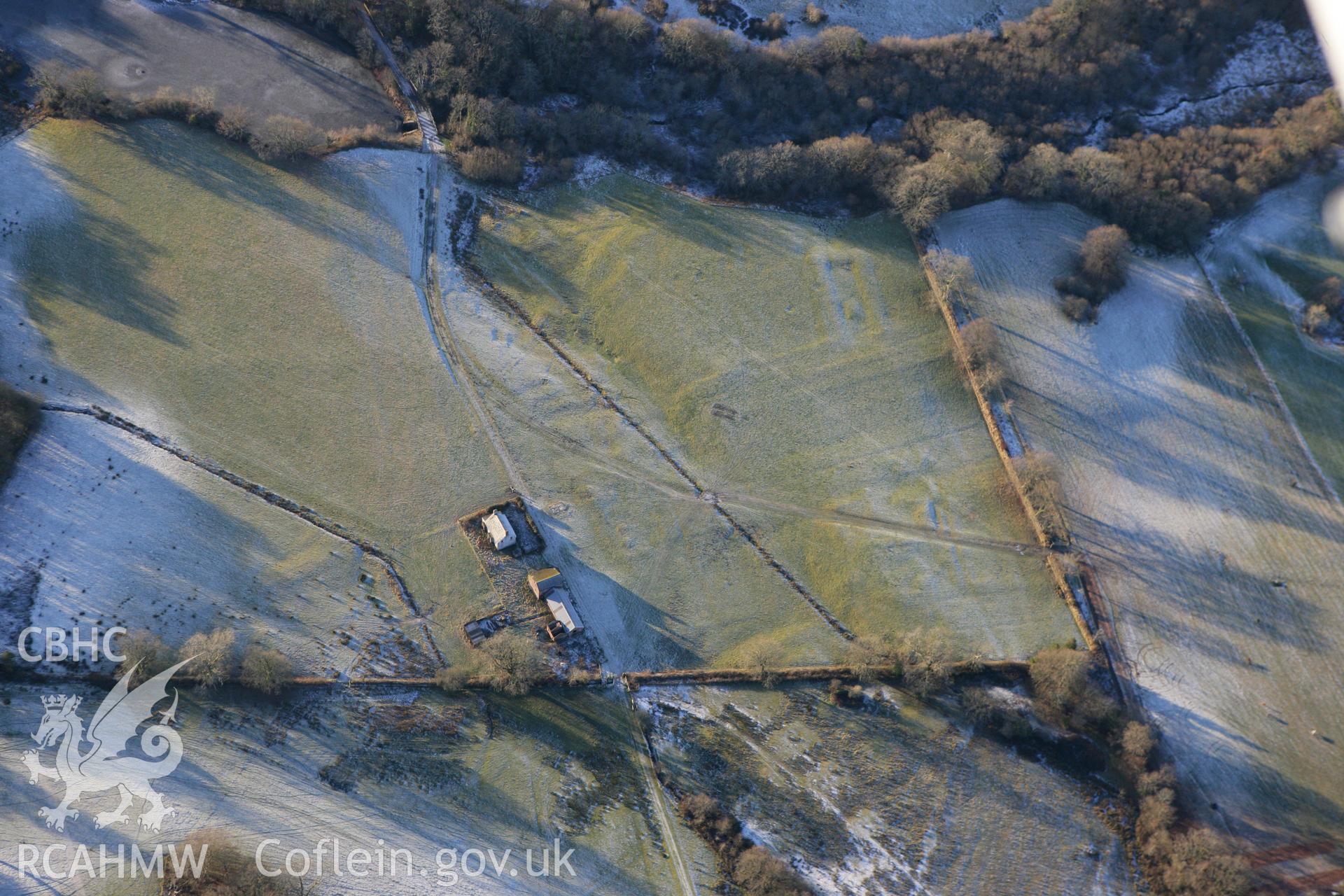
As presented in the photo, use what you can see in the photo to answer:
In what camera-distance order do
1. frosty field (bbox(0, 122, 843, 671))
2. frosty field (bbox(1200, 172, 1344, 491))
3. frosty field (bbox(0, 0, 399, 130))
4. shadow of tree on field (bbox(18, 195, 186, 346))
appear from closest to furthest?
frosty field (bbox(0, 122, 843, 671)) → shadow of tree on field (bbox(18, 195, 186, 346)) → frosty field (bbox(1200, 172, 1344, 491)) → frosty field (bbox(0, 0, 399, 130))

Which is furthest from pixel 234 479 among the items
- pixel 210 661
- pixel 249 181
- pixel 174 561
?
pixel 249 181

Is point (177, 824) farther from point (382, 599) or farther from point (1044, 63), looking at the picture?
point (1044, 63)

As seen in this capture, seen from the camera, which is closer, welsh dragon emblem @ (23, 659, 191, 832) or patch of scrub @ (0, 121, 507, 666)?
welsh dragon emblem @ (23, 659, 191, 832)

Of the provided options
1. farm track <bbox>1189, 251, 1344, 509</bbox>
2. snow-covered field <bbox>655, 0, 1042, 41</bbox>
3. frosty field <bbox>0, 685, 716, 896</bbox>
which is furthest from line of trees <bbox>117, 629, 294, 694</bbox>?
farm track <bbox>1189, 251, 1344, 509</bbox>

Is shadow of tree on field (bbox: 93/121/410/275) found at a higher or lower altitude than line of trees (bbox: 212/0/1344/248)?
lower

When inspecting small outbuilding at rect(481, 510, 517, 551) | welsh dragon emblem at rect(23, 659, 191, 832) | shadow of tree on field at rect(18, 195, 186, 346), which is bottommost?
welsh dragon emblem at rect(23, 659, 191, 832)

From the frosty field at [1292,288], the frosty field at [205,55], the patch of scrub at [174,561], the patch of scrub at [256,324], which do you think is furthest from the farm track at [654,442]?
the frosty field at [1292,288]

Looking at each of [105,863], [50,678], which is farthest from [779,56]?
[105,863]

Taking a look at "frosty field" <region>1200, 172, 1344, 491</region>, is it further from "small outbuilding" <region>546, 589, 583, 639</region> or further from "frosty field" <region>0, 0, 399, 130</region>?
"frosty field" <region>0, 0, 399, 130</region>
